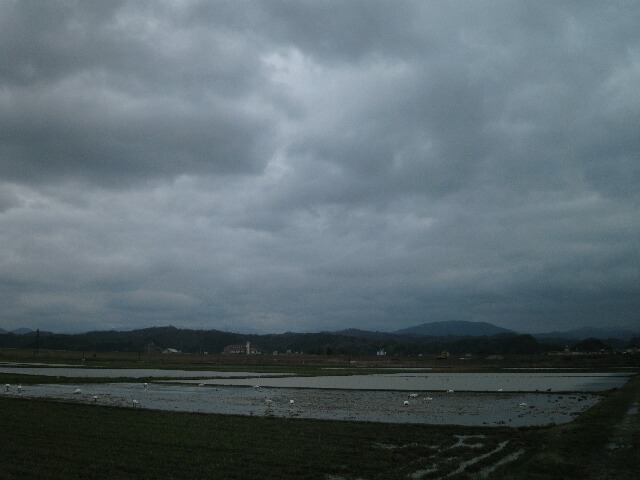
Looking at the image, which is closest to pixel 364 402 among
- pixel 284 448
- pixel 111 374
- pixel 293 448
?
pixel 293 448

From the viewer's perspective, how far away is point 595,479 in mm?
14344

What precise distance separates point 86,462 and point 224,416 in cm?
1273

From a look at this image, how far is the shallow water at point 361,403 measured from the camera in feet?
98.2

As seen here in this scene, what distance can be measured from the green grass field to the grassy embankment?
0.12ft

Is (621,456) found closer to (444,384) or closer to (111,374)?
(444,384)

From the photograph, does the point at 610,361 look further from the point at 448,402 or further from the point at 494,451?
the point at 494,451

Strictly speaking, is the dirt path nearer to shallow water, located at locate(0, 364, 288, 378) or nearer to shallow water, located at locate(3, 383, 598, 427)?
shallow water, located at locate(3, 383, 598, 427)

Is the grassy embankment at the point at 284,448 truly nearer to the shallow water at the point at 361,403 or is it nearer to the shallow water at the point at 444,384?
the shallow water at the point at 361,403

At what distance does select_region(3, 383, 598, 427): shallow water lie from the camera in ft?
98.2

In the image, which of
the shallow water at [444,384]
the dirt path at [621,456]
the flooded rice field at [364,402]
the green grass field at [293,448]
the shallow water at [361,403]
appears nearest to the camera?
the dirt path at [621,456]

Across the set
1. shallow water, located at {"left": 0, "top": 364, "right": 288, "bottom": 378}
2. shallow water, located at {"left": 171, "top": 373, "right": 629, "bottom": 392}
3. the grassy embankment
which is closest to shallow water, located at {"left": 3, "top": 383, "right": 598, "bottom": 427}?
the grassy embankment

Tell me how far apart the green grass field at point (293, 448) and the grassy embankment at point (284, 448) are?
4cm

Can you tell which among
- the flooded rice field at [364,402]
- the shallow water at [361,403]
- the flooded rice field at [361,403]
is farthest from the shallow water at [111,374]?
the shallow water at [361,403]

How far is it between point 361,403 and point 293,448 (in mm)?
19691
